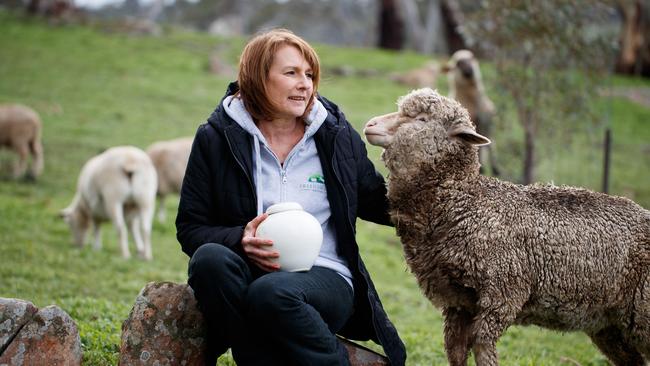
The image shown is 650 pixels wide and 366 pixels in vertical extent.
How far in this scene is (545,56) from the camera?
11766 millimetres

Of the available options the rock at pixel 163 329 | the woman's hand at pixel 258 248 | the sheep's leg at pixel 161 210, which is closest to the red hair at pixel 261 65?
the woman's hand at pixel 258 248

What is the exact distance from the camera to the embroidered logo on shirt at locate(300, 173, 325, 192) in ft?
12.7

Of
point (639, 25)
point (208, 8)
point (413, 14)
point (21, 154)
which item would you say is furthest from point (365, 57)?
point (208, 8)

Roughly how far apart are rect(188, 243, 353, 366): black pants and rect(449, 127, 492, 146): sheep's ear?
1.01 metres

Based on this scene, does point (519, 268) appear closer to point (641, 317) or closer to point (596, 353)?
point (641, 317)

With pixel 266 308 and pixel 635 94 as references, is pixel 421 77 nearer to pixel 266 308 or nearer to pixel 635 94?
pixel 635 94

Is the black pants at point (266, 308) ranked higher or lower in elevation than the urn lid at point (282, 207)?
lower

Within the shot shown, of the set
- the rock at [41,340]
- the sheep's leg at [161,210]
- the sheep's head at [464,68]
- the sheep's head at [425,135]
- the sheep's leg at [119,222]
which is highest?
the sheep's head at [425,135]

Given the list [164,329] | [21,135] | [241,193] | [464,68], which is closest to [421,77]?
[464,68]

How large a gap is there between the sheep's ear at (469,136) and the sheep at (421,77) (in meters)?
18.5

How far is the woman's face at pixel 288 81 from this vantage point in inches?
151

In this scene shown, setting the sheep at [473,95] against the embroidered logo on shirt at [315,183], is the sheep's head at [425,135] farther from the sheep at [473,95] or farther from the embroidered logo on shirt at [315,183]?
the sheep at [473,95]

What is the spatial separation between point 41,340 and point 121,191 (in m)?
5.48

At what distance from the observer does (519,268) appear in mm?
3684
